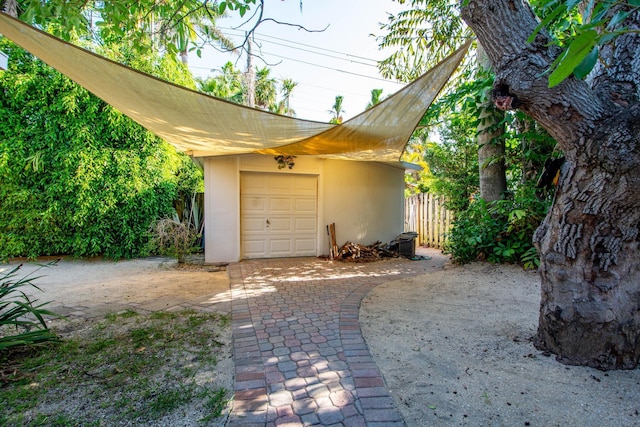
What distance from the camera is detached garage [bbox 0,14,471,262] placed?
3.08 m

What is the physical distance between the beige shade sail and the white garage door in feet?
4.90

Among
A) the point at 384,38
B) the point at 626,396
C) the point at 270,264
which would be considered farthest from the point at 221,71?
the point at 626,396

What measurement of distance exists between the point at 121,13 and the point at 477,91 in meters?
4.70

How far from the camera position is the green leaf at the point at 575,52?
66 centimetres

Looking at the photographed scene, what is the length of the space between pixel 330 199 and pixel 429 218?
11.5 feet

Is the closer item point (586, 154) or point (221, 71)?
point (586, 154)

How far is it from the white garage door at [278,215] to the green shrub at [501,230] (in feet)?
9.68

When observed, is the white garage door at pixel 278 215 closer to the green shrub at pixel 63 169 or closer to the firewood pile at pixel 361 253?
the firewood pile at pixel 361 253

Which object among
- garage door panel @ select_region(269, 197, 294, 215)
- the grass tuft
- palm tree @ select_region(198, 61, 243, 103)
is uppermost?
palm tree @ select_region(198, 61, 243, 103)

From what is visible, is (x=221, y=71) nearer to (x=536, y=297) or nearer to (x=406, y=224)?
(x=406, y=224)

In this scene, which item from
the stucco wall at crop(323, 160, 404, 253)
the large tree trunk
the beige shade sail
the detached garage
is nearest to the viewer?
the large tree trunk

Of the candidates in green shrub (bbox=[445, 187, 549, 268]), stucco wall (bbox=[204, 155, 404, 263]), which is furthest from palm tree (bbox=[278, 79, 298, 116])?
green shrub (bbox=[445, 187, 549, 268])

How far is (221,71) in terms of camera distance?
609 inches

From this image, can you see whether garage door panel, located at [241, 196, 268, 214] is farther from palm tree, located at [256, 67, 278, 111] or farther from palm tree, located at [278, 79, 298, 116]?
palm tree, located at [278, 79, 298, 116]
